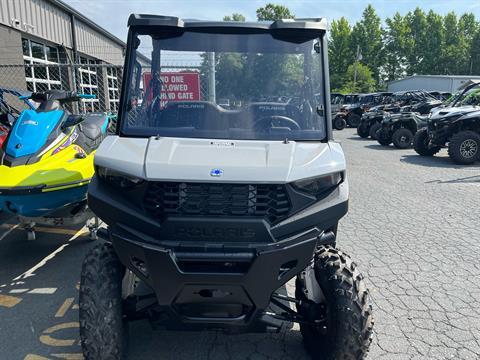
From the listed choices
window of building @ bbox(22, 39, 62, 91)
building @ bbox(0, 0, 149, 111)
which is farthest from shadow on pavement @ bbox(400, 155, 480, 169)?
window of building @ bbox(22, 39, 62, 91)

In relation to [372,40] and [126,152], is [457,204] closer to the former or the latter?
[126,152]

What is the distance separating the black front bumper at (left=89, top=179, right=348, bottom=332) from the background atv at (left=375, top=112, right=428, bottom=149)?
12.2 meters

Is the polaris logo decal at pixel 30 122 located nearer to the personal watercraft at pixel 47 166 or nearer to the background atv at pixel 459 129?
the personal watercraft at pixel 47 166

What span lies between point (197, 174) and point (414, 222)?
4.44 metres

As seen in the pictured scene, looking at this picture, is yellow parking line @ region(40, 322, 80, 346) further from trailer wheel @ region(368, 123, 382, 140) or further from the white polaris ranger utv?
trailer wheel @ region(368, 123, 382, 140)

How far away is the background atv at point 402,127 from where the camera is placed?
43.7 ft

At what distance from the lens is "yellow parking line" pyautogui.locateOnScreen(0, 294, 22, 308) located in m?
3.44

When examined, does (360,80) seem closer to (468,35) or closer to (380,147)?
(468,35)

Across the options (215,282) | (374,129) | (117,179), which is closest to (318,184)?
(215,282)

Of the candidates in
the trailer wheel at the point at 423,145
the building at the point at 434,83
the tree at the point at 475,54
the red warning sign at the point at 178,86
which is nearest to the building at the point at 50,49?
the red warning sign at the point at 178,86

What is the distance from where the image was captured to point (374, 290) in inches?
144

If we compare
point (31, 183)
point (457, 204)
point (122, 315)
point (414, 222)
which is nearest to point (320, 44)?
point (122, 315)

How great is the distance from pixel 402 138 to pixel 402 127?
0.40m

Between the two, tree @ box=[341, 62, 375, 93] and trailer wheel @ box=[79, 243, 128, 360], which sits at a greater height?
tree @ box=[341, 62, 375, 93]
